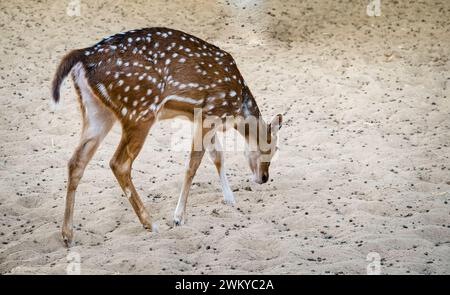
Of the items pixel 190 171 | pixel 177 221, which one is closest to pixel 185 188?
pixel 190 171

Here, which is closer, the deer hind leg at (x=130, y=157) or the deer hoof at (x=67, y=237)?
the deer hoof at (x=67, y=237)

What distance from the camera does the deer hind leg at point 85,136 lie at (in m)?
5.43

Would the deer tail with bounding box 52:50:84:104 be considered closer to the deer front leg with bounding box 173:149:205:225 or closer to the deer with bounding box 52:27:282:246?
the deer with bounding box 52:27:282:246

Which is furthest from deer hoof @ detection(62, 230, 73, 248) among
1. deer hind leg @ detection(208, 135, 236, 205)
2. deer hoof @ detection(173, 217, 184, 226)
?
deer hind leg @ detection(208, 135, 236, 205)

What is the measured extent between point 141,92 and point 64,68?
2.32ft

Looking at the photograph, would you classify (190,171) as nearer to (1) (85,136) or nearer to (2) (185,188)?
(2) (185,188)

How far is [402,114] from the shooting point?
26.8 feet

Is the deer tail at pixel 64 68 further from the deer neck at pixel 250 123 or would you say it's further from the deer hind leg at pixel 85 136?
the deer neck at pixel 250 123

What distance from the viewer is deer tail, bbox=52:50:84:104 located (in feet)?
17.4

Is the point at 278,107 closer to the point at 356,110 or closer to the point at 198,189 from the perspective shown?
the point at 356,110

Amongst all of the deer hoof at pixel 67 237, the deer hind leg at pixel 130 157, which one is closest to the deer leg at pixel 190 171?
the deer hind leg at pixel 130 157

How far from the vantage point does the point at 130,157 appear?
219 inches

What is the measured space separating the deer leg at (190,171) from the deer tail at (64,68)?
4.51 feet

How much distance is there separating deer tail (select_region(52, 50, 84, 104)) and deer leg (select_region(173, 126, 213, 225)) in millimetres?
1376
